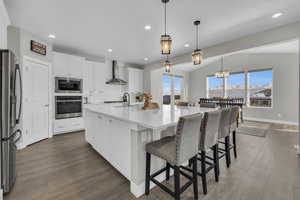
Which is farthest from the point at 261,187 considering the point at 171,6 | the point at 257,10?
the point at 171,6

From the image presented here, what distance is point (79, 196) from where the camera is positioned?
1.59m

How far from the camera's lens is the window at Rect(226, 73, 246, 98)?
675 centimetres

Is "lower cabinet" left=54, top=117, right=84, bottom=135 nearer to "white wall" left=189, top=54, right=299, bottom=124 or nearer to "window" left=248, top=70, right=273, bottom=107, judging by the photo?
"white wall" left=189, top=54, right=299, bottom=124

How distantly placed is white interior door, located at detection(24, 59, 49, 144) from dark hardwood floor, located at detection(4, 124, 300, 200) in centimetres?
51

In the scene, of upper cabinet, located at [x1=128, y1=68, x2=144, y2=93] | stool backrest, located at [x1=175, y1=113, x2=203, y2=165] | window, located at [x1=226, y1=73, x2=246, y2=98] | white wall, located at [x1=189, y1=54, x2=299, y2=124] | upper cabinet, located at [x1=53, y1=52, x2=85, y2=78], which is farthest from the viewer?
window, located at [x1=226, y1=73, x2=246, y2=98]

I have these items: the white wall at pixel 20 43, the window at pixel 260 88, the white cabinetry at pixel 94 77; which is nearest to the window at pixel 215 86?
the window at pixel 260 88

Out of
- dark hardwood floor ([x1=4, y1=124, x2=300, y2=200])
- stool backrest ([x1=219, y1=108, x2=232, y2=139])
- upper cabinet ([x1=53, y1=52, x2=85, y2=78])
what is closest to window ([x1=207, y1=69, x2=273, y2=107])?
dark hardwood floor ([x1=4, y1=124, x2=300, y2=200])

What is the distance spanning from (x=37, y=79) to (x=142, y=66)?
4.21 meters

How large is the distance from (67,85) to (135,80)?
2.76 meters

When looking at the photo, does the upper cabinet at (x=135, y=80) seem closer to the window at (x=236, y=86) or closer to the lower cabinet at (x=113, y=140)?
the lower cabinet at (x=113, y=140)

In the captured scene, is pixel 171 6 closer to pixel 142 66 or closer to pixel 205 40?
pixel 205 40

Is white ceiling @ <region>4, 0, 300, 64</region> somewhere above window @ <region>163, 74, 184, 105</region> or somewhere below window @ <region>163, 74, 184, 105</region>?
above

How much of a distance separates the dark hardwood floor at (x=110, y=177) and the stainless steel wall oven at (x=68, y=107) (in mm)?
1205

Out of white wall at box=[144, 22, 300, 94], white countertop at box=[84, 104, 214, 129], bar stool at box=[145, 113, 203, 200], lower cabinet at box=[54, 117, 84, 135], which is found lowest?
lower cabinet at box=[54, 117, 84, 135]
